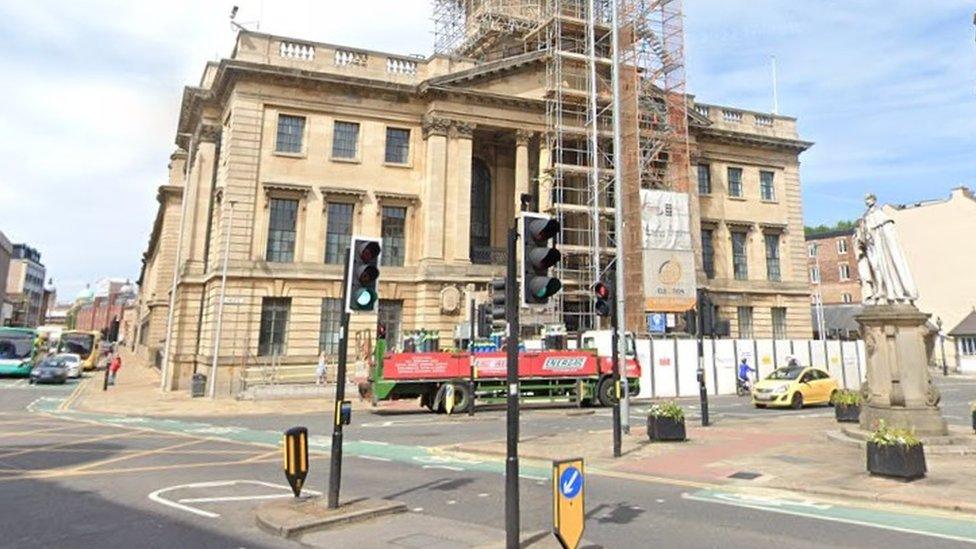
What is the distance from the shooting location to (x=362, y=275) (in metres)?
8.02

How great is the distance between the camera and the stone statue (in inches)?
501

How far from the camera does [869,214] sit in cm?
1345

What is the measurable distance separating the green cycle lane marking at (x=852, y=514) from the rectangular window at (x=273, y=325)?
26665mm

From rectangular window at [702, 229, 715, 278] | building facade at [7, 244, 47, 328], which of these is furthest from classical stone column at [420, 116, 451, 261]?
building facade at [7, 244, 47, 328]

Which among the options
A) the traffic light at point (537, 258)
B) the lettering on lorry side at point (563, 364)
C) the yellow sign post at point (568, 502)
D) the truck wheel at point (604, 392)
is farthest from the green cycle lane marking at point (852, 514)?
the truck wheel at point (604, 392)

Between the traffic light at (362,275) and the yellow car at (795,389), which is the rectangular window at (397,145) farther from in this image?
the traffic light at (362,275)

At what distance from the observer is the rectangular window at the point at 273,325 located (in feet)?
105

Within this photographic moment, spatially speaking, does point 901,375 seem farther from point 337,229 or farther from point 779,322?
point 779,322

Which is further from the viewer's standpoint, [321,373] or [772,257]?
[772,257]

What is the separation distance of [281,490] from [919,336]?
12.3 metres

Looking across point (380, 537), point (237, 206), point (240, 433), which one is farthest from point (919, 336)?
point (237, 206)

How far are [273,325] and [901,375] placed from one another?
1090 inches

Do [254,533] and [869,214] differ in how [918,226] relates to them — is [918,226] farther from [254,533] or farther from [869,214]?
[254,533]

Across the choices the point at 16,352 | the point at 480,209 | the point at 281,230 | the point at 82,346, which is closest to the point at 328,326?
the point at 281,230
